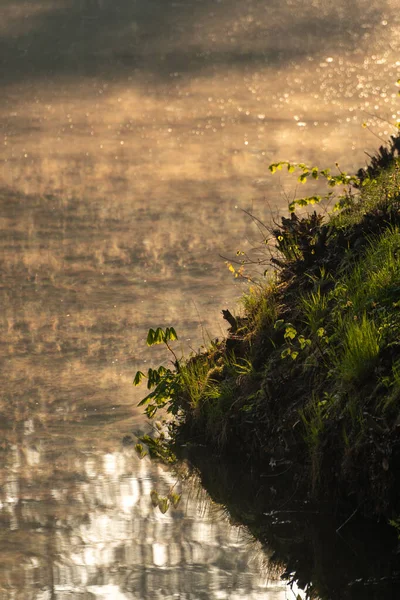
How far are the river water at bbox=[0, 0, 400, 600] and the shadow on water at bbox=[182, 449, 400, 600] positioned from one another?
146 millimetres

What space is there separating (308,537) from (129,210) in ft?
20.8

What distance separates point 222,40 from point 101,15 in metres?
2.40

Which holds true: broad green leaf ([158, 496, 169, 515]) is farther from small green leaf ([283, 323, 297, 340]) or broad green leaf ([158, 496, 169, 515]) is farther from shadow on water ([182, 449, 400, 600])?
small green leaf ([283, 323, 297, 340])

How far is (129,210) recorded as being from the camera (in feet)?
36.6

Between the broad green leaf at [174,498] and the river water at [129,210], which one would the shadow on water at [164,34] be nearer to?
the river water at [129,210]

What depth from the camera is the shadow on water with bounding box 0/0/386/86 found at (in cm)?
1772

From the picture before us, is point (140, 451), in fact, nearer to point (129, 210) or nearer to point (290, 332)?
point (290, 332)

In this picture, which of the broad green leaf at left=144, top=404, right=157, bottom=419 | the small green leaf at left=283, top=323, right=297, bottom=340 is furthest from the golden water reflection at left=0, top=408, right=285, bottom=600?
the small green leaf at left=283, top=323, right=297, bottom=340

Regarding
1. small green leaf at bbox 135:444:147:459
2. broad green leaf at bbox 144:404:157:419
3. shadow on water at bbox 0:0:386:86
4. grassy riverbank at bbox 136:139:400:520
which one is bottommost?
small green leaf at bbox 135:444:147:459

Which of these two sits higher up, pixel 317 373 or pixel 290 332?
pixel 290 332

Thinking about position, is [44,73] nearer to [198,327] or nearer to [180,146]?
[180,146]

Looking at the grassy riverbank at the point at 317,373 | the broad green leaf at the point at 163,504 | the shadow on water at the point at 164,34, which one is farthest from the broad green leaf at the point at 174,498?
the shadow on water at the point at 164,34

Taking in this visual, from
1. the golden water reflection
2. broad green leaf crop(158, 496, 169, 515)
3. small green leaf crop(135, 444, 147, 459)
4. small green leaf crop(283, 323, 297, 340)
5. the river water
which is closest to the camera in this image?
the golden water reflection

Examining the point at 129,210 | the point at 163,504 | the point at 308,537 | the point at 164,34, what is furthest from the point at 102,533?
the point at 164,34
